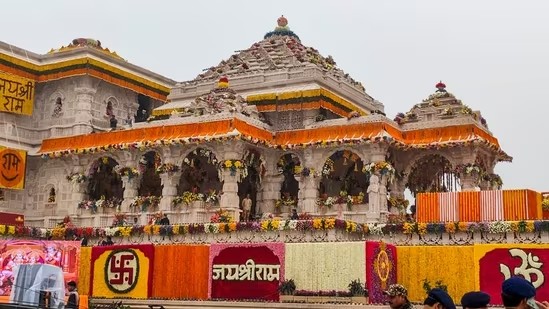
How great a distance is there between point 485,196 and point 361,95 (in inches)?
731

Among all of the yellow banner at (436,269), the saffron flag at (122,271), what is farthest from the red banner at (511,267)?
the saffron flag at (122,271)

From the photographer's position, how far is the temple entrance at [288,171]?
32.4 metres

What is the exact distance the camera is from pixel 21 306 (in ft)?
36.3

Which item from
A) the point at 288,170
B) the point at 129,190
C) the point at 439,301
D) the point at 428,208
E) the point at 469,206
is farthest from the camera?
the point at 129,190

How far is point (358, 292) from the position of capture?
1811 centimetres

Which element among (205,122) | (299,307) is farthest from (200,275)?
(205,122)

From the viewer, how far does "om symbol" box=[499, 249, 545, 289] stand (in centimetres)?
1734

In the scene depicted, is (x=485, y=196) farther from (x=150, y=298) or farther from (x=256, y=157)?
(x=256, y=157)

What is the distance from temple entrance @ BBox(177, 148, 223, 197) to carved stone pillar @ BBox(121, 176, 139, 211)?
2.13 metres

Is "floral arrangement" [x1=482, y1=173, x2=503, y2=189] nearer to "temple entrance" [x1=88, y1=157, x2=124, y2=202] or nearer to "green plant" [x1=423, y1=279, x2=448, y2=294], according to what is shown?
"green plant" [x1=423, y1=279, x2=448, y2=294]

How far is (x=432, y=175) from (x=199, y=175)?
11643 mm

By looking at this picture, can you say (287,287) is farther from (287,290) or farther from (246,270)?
(246,270)

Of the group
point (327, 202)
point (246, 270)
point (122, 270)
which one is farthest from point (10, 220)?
point (246, 270)

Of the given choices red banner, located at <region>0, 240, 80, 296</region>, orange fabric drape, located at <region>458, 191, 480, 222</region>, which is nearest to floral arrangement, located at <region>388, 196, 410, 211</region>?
orange fabric drape, located at <region>458, 191, 480, 222</region>
